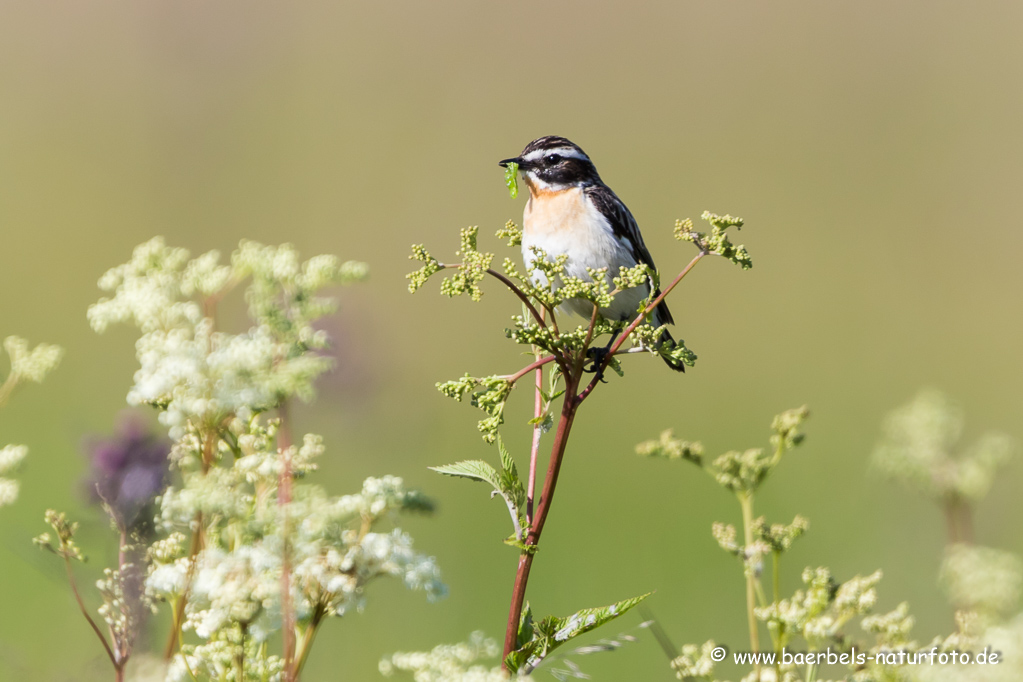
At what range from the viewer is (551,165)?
4.78 m

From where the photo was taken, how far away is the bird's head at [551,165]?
472cm

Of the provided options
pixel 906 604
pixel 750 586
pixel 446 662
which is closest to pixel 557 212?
pixel 750 586

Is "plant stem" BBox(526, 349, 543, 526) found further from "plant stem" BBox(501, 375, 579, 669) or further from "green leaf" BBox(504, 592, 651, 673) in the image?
"green leaf" BBox(504, 592, 651, 673)

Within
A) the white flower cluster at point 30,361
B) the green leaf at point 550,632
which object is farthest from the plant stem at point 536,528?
the white flower cluster at point 30,361

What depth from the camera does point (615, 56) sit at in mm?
17484

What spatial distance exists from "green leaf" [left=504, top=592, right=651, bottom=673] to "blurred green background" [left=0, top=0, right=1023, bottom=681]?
1145 millimetres

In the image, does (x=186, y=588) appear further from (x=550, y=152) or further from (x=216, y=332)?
(x=550, y=152)

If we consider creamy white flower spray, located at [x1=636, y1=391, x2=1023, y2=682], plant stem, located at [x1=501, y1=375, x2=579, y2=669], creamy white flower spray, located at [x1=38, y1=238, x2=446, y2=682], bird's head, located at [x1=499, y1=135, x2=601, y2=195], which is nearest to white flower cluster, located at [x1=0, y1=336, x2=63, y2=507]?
creamy white flower spray, located at [x1=38, y1=238, x2=446, y2=682]

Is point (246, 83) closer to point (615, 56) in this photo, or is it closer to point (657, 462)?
point (615, 56)

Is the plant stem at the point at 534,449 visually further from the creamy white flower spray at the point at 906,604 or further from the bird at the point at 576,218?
the bird at the point at 576,218

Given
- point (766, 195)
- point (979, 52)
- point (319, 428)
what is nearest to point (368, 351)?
point (319, 428)

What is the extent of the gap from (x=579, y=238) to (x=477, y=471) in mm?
3122

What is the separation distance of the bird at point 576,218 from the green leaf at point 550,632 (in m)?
3.02

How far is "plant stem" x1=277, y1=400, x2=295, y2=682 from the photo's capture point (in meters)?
1.08
